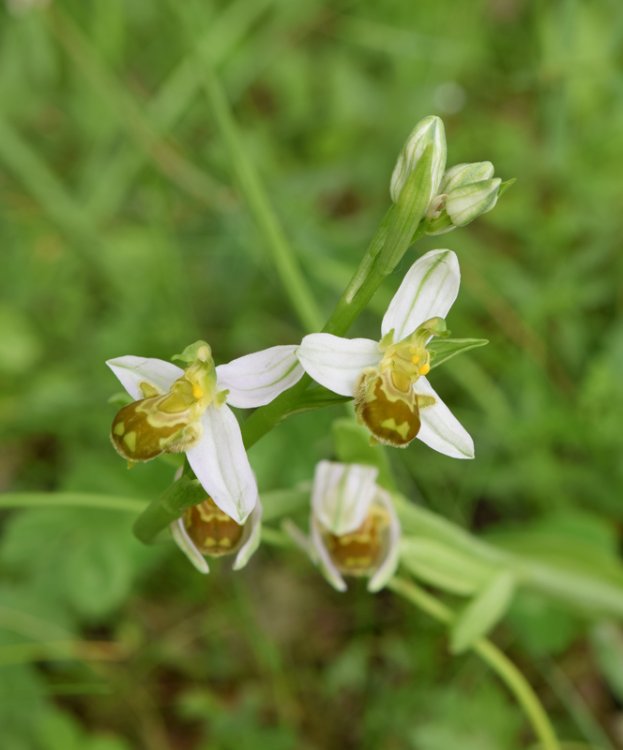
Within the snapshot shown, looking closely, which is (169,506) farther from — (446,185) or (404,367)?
(446,185)

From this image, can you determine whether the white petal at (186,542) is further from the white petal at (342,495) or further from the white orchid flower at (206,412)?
the white petal at (342,495)

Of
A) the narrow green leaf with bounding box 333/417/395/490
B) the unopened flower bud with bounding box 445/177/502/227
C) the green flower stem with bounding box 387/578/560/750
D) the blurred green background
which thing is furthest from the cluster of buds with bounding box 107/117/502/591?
the blurred green background

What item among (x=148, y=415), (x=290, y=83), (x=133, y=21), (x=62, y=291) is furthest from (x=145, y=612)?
(x=133, y=21)

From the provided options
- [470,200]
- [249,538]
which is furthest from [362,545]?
[470,200]

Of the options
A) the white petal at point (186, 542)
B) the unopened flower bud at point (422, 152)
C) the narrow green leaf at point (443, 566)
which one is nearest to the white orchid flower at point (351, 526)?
the narrow green leaf at point (443, 566)

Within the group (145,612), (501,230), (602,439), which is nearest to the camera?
(602,439)

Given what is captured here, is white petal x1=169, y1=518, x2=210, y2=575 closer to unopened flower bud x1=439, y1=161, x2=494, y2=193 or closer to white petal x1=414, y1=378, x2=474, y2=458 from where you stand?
white petal x1=414, y1=378, x2=474, y2=458

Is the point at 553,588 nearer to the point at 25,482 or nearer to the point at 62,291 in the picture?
the point at 25,482

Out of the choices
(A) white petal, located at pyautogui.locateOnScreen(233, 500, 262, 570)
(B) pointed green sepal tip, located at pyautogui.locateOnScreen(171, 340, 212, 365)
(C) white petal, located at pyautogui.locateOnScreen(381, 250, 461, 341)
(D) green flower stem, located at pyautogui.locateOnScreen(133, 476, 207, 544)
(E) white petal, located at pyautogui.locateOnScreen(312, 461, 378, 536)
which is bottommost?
(E) white petal, located at pyautogui.locateOnScreen(312, 461, 378, 536)
